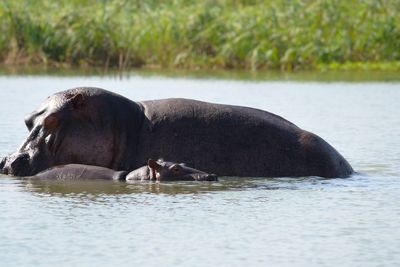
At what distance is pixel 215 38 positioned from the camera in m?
26.6

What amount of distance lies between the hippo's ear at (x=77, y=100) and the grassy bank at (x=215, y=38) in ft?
49.3

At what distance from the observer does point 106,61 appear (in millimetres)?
26078

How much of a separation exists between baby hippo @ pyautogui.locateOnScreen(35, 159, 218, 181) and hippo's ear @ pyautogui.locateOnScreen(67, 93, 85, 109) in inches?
18.6

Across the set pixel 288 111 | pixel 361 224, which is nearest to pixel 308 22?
pixel 288 111

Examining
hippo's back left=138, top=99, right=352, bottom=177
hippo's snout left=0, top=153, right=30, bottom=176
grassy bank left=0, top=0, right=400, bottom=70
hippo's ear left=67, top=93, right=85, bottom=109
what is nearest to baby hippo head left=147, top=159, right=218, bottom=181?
hippo's back left=138, top=99, right=352, bottom=177

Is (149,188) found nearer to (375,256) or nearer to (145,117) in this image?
(145,117)

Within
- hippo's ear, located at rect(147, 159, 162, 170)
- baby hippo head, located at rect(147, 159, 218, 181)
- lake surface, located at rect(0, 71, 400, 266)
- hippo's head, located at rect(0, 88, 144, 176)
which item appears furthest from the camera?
hippo's head, located at rect(0, 88, 144, 176)

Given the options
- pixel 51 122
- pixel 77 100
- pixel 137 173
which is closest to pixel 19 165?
pixel 51 122

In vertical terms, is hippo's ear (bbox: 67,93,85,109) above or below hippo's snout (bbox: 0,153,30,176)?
above

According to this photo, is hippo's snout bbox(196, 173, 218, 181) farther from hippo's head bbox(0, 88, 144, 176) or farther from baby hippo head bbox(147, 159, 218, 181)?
hippo's head bbox(0, 88, 144, 176)

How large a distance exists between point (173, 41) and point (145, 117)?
1602 centimetres

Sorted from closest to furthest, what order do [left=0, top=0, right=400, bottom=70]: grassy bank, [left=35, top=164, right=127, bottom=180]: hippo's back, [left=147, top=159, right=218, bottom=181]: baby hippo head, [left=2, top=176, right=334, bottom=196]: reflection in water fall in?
[left=2, top=176, right=334, bottom=196]: reflection in water < [left=147, top=159, right=218, bottom=181]: baby hippo head < [left=35, top=164, right=127, bottom=180]: hippo's back < [left=0, top=0, right=400, bottom=70]: grassy bank

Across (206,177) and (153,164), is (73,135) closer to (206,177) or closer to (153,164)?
(153,164)

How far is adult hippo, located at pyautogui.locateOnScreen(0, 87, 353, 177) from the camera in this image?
1020 centimetres
